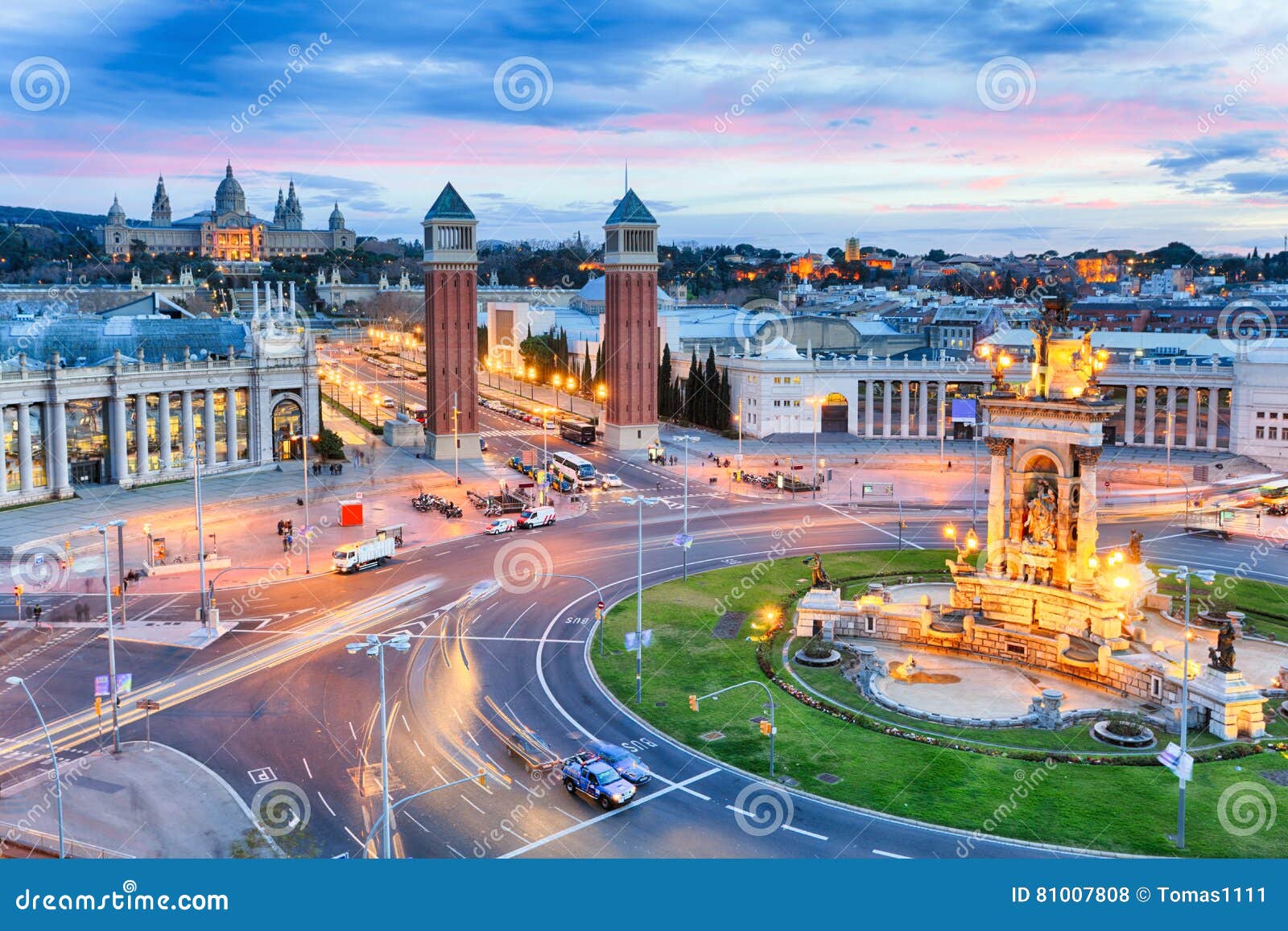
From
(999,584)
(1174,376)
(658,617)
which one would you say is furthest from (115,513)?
(1174,376)

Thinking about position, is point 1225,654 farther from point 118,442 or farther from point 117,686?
point 118,442

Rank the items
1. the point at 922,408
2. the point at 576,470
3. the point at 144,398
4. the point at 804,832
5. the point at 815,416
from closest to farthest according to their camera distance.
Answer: the point at 804,832
the point at 144,398
the point at 576,470
the point at 815,416
the point at 922,408

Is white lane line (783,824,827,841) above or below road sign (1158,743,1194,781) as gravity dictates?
below

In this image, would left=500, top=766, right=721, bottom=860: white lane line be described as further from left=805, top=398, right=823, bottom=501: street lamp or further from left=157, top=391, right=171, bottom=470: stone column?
left=157, top=391, right=171, bottom=470: stone column

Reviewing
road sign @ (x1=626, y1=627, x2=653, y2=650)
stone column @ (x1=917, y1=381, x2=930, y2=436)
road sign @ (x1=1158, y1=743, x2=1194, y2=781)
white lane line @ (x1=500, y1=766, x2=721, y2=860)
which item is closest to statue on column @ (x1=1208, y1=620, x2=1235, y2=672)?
road sign @ (x1=1158, y1=743, x2=1194, y2=781)

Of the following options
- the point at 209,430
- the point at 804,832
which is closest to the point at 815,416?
the point at 209,430

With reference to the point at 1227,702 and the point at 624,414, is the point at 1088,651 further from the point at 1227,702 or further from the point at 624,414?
the point at 624,414
